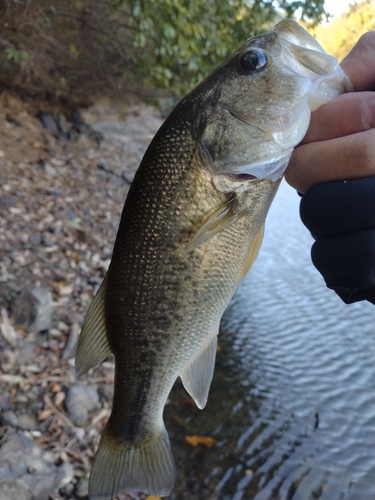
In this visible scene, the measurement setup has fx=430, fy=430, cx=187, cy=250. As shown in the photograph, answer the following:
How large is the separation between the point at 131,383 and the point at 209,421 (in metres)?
1.86

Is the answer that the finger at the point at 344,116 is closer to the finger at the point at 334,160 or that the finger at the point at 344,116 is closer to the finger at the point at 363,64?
the finger at the point at 334,160

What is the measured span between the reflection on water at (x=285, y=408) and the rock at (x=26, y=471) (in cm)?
83

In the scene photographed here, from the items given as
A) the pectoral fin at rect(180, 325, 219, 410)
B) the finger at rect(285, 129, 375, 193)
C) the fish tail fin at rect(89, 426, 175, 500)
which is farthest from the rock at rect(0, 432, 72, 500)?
the finger at rect(285, 129, 375, 193)

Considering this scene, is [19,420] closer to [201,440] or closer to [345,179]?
[201,440]

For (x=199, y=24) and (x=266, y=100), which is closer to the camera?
(x=266, y=100)

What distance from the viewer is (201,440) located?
316cm

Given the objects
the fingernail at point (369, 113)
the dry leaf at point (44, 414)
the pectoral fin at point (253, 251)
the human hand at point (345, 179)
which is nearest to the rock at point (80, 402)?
the dry leaf at point (44, 414)

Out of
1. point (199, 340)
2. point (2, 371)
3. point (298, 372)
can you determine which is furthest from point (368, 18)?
point (2, 371)

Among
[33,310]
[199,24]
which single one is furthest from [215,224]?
[199,24]

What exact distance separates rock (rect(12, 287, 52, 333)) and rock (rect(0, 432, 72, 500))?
0.90 meters

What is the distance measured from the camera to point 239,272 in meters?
1.57

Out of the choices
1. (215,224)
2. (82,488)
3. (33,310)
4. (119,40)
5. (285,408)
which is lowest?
(82,488)

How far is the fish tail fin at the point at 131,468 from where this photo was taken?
5.49ft

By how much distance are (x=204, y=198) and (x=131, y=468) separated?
1.12 m
